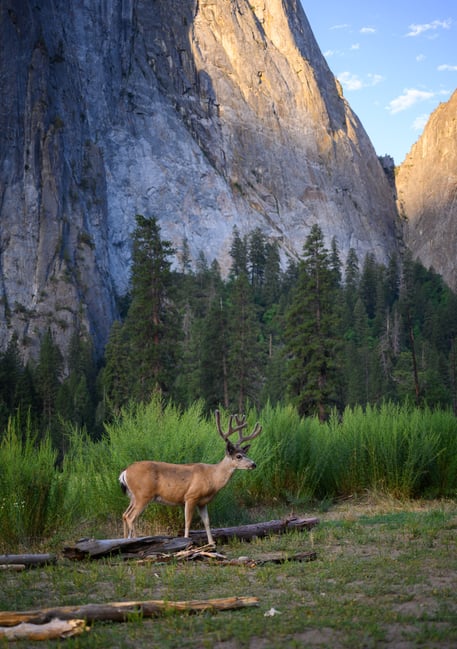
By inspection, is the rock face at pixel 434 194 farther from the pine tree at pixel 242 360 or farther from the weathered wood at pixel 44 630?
the weathered wood at pixel 44 630

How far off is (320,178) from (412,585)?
115m

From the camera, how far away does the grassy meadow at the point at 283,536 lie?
495cm

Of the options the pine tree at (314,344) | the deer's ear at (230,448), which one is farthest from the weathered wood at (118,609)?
the pine tree at (314,344)

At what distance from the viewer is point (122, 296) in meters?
84.6

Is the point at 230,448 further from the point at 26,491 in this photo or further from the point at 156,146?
the point at 156,146

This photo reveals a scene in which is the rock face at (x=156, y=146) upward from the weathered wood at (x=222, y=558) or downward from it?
upward

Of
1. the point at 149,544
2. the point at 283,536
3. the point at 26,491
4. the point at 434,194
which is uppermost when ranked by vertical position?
the point at 434,194

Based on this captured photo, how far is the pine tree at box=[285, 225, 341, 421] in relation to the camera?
35.0 m

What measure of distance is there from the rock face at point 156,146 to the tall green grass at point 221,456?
60.5 m

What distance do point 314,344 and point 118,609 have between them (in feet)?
100

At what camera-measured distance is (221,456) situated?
10.5 m

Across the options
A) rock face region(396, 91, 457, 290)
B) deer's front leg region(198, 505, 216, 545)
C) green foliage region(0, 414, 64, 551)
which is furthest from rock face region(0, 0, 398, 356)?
deer's front leg region(198, 505, 216, 545)

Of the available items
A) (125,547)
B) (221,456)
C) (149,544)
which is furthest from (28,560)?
(221,456)

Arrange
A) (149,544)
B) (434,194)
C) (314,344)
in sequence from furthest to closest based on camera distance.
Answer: (434,194) < (314,344) < (149,544)
